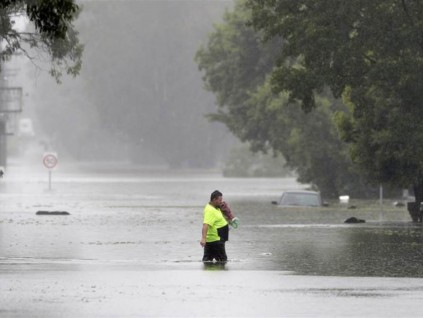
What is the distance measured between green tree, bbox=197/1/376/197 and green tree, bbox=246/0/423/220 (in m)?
24.6

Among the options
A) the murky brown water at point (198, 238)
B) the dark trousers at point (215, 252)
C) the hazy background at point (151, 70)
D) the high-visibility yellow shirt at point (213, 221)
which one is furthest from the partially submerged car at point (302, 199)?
the hazy background at point (151, 70)

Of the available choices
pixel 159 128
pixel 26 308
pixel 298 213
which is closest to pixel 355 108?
pixel 298 213

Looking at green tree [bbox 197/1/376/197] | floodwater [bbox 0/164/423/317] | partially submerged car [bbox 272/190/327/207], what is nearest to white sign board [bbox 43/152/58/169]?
green tree [bbox 197/1/376/197]

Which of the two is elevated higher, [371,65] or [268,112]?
[268,112]

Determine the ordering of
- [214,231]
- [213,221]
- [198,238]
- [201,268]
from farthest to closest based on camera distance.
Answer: [198,238]
[213,221]
[214,231]
[201,268]

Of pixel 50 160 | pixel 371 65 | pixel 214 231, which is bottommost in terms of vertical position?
pixel 214 231

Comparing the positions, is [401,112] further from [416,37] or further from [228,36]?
[228,36]

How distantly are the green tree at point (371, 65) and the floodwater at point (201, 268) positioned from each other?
2.35 meters

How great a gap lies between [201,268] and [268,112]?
5069 cm

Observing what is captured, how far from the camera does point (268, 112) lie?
7738cm

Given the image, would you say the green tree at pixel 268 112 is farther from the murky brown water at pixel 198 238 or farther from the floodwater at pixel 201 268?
the floodwater at pixel 201 268

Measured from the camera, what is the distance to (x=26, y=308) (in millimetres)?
19219

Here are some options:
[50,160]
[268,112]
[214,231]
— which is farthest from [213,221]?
[50,160]

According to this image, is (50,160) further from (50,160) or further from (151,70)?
(151,70)
